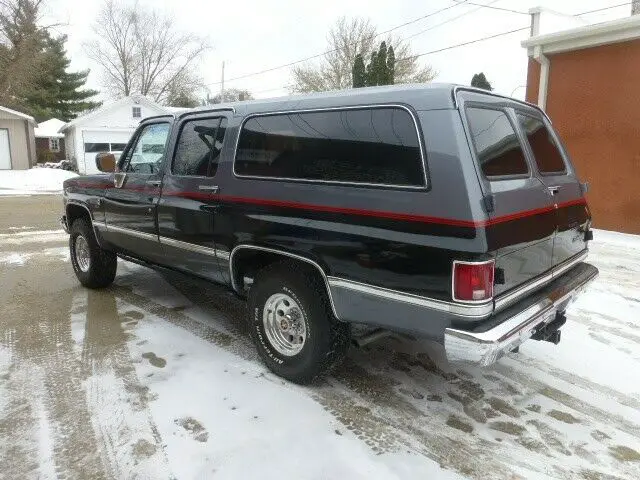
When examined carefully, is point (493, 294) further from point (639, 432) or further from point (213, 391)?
→ point (213, 391)

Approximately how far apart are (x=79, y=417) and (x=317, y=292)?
5.47 ft

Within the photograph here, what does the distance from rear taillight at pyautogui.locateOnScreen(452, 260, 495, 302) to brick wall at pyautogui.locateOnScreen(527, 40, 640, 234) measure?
8.82 meters

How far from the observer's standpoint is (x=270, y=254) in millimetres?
3574

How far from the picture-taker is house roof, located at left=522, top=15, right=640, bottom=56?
9172 mm

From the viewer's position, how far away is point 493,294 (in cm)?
264

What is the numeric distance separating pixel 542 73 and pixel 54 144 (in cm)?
4592

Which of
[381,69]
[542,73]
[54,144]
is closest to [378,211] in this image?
[542,73]

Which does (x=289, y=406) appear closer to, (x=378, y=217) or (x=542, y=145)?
(x=378, y=217)

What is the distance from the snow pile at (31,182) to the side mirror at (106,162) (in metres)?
17.1

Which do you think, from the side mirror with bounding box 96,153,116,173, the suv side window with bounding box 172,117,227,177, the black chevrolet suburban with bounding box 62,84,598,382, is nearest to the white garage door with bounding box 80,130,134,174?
the side mirror with bounding box 96,153,116,173

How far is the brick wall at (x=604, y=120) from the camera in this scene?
9.52m

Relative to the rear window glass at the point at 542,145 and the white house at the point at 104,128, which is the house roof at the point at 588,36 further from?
the white house at the point at 104,128

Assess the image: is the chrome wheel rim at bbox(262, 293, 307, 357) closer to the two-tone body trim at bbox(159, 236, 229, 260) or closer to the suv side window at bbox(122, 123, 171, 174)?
the two-tone body trim at bbox(159, 236, 229, 260)

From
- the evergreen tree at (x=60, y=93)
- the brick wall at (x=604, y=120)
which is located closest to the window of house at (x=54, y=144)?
the evergreen tree at (x=60, y=93)
